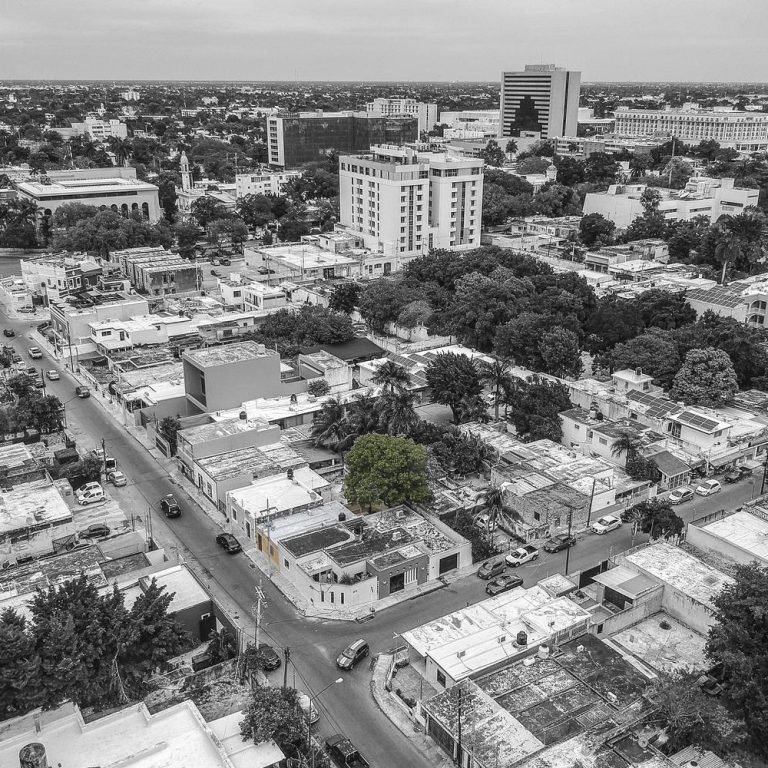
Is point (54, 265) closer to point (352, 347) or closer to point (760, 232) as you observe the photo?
point (352, 347)

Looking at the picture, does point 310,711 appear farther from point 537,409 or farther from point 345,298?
point 345,298

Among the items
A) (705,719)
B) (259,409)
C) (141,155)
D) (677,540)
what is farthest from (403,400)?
(141,155)

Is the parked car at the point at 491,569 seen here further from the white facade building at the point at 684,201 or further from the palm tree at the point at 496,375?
the white facade building at the point at 684,201

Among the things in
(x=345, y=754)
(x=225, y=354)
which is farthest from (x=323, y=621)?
(x=225, y=354)

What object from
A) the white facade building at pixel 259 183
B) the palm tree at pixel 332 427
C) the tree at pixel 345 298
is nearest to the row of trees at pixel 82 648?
the palm tree at pixel 332 427

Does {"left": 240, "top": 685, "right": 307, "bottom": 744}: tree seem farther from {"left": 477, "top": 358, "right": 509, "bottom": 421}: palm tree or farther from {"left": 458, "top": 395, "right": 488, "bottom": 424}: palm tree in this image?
{"left": 477, "top": 358, "right": 509, "bottom": 421}: palm tree
